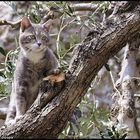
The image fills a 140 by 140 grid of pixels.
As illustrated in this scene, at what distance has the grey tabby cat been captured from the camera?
6.48 ft

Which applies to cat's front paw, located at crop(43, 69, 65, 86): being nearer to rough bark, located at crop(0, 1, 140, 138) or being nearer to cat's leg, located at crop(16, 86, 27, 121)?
rough bark, located at crop(0, 1, 140, 138)

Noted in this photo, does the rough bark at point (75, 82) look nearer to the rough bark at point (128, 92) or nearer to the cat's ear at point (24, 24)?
the rough bark at point (128, 92)

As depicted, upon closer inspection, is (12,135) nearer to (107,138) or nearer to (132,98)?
(107,138)

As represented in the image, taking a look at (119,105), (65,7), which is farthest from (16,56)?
(119,105)

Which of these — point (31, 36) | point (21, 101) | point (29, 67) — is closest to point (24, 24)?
point (31, 36)

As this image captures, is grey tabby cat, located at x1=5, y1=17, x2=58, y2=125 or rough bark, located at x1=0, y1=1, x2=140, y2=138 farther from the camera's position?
grey tabby cat, located at x1=5, y1=17, x2=58, y2=125

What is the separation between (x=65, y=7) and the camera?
7.24 ft

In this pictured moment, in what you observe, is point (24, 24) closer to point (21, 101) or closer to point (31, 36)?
point (31, 36)

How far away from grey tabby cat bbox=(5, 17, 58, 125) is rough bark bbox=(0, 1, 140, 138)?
1.15 ft

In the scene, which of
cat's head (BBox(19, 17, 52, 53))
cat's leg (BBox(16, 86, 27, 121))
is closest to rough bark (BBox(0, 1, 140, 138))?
cat's leg (BBox(16, 86, 27, 121))

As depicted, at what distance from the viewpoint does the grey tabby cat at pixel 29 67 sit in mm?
1974

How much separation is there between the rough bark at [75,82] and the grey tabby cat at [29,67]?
350 mm

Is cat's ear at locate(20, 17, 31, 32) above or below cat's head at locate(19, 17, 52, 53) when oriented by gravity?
above

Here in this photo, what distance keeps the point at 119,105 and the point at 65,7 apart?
1.99ft
